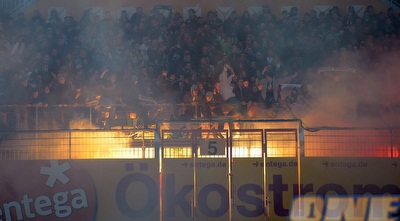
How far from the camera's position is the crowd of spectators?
1284 centimetres

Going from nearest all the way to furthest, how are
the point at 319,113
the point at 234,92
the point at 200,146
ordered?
the point at 200,146 → the point at 319,113 → the point at 234,92

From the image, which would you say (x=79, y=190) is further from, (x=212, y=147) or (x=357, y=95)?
(x=357, y=95)

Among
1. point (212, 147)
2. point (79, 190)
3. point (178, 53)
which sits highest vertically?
point (178, 53)

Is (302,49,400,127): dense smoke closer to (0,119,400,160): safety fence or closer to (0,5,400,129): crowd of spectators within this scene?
(0,5,400,129): crowd of spectators

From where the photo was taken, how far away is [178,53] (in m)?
14.4

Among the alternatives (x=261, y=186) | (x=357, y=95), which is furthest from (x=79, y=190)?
(x=357, y=95)

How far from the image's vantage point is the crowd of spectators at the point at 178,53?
12836 mm

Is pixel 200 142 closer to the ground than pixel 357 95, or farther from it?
closer to the ground

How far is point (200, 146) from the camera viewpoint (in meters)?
10.3

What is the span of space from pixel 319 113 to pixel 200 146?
9.65 feet

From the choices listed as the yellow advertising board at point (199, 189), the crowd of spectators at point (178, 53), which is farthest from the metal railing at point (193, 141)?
the crowd of spectators at point (178, 53)

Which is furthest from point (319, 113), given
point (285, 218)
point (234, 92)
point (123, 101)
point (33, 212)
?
point (33, 212)

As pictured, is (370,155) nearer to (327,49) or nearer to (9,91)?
(327,49)

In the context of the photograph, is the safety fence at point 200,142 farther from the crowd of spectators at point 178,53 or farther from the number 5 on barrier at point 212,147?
the crowd of spectators at point 178,53
